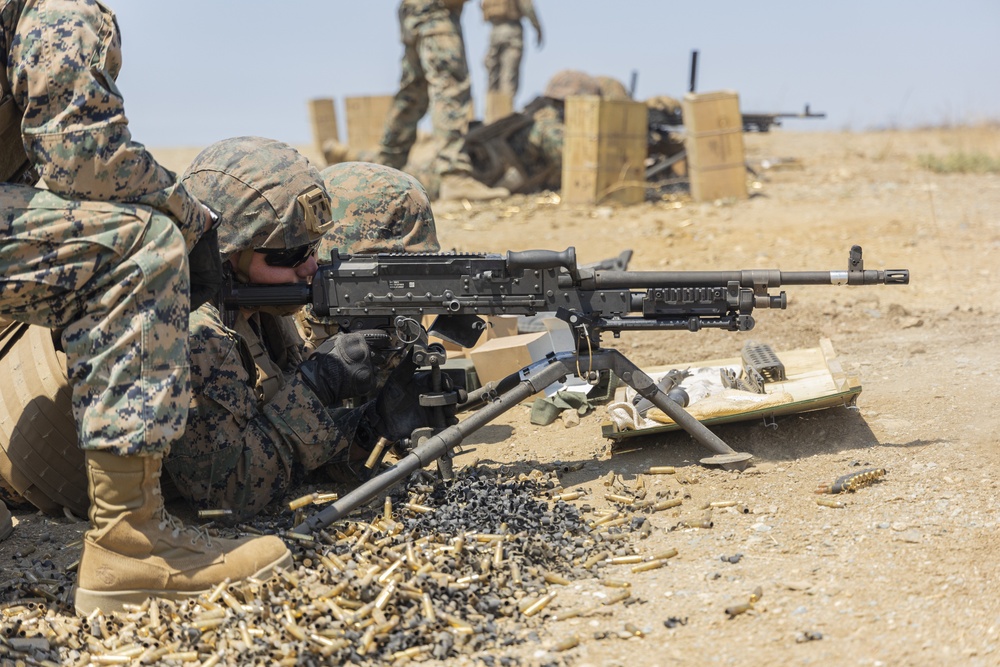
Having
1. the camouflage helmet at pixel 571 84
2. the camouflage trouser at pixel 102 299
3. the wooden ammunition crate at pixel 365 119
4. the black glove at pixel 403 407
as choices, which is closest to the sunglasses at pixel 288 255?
the black glove at pixel 403 407

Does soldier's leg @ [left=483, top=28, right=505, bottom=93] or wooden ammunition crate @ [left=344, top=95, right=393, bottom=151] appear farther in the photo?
soldier's leg @ [left=483, top=28, right=505, bottom=93]

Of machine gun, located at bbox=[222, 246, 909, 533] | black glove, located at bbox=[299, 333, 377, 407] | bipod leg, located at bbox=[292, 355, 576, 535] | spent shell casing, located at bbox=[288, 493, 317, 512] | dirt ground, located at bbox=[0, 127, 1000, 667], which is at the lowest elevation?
dirt ground, located at bbox=[0, 127, 1000, 667]

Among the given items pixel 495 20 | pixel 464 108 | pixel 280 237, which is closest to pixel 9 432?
pixel 280 237

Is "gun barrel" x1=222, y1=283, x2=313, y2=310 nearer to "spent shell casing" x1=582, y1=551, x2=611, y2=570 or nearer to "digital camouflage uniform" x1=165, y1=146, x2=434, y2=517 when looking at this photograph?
"digital camouflage uniform" x1=165, y1=146, x2=434, y2=517

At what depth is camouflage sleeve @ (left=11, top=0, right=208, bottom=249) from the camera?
2980 mm

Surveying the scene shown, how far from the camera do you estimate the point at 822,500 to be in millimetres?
4105

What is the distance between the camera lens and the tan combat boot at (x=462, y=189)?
1305 cm

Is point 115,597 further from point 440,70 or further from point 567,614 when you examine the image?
point 440,70

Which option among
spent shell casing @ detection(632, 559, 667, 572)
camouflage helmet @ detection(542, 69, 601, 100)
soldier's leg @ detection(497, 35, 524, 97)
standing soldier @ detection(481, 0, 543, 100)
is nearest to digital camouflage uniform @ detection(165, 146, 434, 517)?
spent shell casing @ detection(632, 559, 667, 572)

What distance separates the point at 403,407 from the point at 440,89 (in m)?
8.77

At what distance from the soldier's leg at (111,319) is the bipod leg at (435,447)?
74 cm

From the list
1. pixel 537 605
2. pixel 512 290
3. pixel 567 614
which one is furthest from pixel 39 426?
pixel 567 614

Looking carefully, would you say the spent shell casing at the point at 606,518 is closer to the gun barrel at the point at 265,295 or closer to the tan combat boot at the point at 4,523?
the gun barrel at the point at 265,295

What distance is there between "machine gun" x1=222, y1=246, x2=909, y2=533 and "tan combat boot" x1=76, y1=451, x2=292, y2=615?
93 cm
